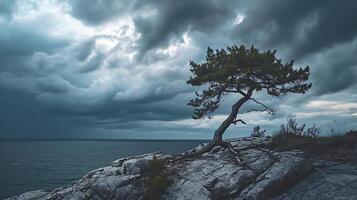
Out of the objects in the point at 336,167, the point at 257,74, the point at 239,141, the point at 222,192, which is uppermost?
the point at 257,74

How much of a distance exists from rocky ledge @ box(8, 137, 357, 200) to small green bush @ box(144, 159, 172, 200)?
34 centimetres

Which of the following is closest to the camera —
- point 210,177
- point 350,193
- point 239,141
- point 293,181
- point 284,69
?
point 350,193

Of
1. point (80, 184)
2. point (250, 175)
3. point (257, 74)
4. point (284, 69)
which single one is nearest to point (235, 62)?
point (257, 74)

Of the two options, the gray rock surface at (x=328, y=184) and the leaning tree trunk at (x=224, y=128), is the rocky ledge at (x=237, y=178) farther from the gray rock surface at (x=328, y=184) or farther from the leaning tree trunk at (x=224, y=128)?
the leaning tree trunk at (x=224, y=128)

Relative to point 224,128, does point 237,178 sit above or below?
below

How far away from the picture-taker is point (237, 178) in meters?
18.9

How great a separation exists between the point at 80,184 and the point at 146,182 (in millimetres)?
5866

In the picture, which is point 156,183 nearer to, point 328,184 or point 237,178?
point 237,178

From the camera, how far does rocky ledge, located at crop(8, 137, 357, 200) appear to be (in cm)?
1742

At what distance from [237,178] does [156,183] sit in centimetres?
480

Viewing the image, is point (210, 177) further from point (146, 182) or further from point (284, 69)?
point (284, 69)

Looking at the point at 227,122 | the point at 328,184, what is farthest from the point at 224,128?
the point at 328,184

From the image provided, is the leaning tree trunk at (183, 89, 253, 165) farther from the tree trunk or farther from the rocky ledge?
the rocky ledge

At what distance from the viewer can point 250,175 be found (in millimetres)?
18953
